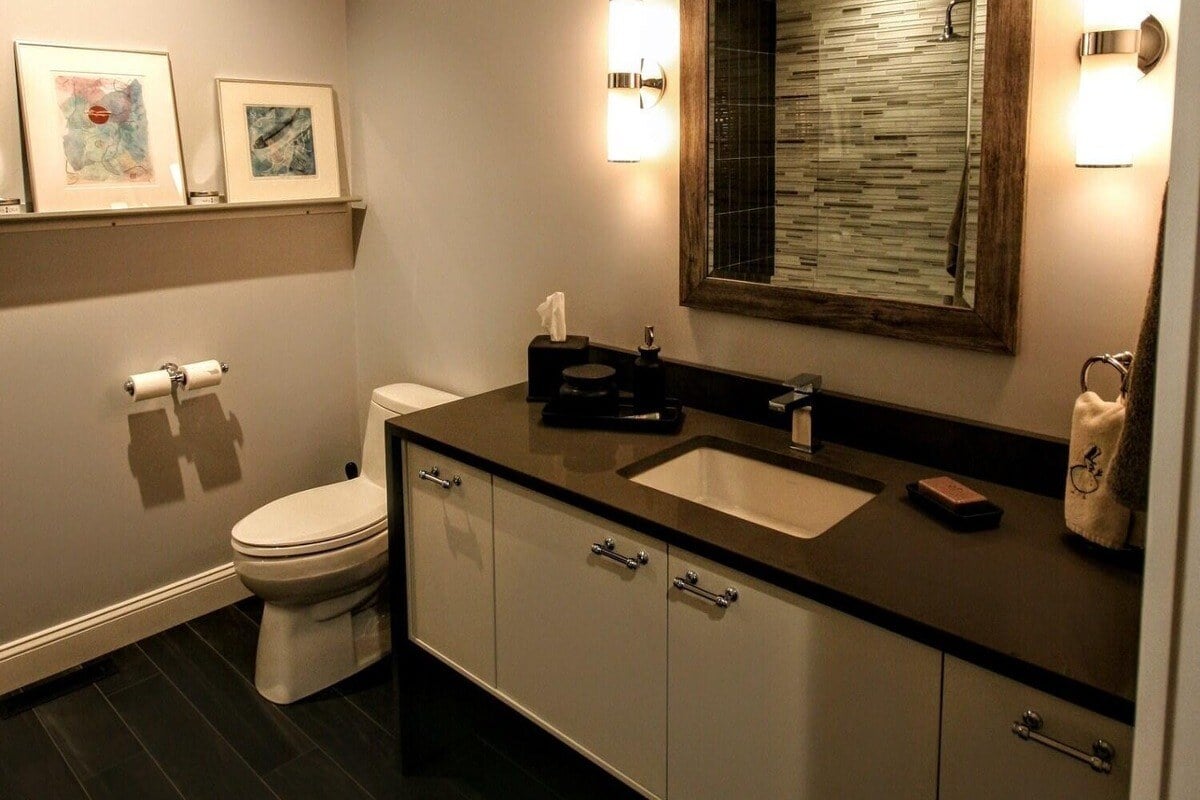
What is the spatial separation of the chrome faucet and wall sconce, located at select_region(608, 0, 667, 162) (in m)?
0.70

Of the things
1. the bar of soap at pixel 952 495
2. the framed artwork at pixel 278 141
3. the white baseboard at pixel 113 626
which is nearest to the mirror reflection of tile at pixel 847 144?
the bar of soap at pixel 952 495

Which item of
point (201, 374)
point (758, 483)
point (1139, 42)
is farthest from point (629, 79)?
point (201, 374)

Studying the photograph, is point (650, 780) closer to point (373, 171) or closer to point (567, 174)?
point (567, 174)

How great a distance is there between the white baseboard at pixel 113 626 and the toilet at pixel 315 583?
1.56ft

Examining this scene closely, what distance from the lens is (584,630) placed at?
1.89 metres

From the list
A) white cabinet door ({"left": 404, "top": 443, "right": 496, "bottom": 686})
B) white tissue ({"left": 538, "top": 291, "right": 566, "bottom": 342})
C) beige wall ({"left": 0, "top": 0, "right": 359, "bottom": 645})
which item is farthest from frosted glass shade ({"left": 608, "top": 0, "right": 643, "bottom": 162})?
beige wall ({"left": 0, "top": 0, "right": 359, "bottom": 645})

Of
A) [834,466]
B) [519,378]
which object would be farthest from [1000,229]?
[519,378]

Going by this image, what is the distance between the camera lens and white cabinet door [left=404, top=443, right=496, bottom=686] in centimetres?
211

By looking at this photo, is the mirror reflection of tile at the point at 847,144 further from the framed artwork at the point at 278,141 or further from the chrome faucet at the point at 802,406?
the framed artwork at the point at 278,141

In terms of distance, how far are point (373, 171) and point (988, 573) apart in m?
2.34

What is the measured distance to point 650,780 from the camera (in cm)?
182

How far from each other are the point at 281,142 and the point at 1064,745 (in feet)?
8.64

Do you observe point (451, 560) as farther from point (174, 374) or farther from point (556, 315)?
point (174, 374)

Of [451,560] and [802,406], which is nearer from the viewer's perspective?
[802,406]
